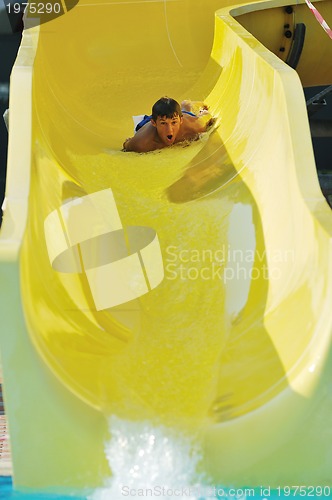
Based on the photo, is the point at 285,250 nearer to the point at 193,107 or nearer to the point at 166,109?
the point at 166,109

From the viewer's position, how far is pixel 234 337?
2.23 metres

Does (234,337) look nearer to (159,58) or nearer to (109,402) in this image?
(109,402)

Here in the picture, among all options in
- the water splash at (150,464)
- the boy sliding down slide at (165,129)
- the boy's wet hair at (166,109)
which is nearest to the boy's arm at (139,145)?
the boy sliding down slide at (165,129)

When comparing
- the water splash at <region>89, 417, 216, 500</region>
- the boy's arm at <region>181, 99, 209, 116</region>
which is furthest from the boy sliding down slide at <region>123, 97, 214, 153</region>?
the water splash at <region>89, 417, 216, 500</region>

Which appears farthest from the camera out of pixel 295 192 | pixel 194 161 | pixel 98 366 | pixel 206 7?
pixel 206 7

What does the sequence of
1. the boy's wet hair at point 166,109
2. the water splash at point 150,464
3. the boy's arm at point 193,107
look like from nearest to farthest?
the water splash at point 150,464 < the boy's wet hair at point 166,109 < the boy's arm at point 193,107

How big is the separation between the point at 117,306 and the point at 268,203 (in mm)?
605

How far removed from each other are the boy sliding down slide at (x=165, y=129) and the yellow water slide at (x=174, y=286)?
59mm

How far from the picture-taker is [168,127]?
326 centimetres

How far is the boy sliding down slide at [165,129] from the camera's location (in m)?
3.26

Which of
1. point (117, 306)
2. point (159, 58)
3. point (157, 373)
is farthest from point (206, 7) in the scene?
point (157, 373)

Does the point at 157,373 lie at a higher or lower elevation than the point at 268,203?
lower

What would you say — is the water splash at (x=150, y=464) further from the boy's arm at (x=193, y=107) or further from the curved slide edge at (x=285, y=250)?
the boy's arm at (x=193, y=107)

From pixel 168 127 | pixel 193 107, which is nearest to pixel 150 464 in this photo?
pixel 168 127
